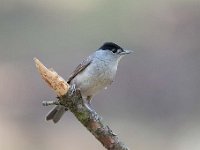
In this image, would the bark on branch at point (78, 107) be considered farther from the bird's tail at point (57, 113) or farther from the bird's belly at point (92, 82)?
the bird's tail at point (57, 113)

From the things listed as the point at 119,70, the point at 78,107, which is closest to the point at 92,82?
the point at 78,107

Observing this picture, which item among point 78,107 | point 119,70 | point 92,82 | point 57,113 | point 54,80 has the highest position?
point 54,80

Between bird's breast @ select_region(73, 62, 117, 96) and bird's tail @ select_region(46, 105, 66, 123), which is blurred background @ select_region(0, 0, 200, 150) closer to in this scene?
bird's tail @ select_region(46, 105, 66, 123)

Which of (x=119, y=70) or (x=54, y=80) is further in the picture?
(x=119, y=70)

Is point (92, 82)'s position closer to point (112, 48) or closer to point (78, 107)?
point (112, 48)

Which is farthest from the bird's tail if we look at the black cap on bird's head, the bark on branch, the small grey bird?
the bark on branch

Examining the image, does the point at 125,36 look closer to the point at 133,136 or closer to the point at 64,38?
the point at 64,38

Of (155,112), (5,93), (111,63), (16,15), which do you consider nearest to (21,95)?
(5,93)
